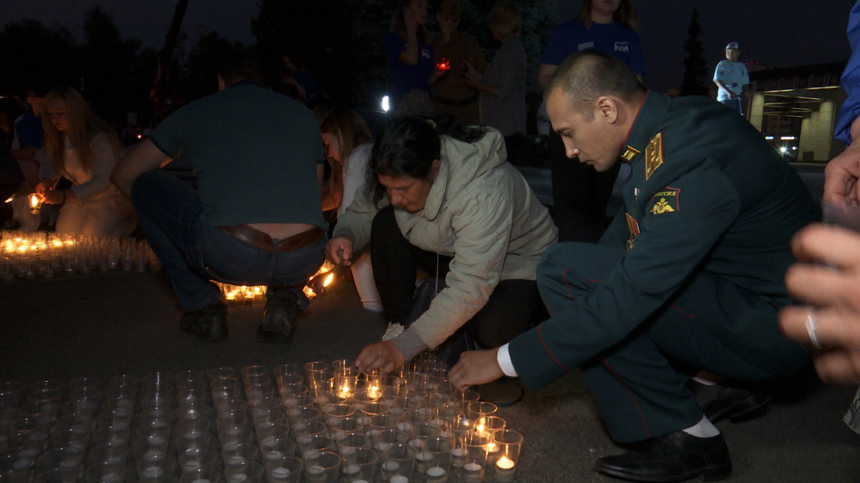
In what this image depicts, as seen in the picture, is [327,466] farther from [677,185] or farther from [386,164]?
[677,185]

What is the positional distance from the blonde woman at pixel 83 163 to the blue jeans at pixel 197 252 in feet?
8.12

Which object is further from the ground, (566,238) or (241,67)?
(241,67)

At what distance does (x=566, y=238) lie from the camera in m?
4.11

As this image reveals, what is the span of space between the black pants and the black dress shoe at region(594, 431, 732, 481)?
0.88 metres

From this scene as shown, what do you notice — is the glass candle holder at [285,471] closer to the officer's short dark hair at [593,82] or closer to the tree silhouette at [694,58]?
the officer's short dark hair at [593,82]

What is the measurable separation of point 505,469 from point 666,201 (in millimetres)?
1050

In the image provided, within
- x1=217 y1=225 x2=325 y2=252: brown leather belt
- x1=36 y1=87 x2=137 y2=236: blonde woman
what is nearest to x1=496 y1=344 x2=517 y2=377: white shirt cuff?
x1=217 y1=225 x2=325 y2=252: brown leather belt

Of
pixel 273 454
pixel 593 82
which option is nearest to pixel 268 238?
pixel 273 454

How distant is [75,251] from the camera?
5.43 metres

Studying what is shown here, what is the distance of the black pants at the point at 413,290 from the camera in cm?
293

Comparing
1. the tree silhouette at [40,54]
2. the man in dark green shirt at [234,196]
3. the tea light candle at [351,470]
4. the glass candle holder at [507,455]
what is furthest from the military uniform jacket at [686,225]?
the tree silhouette at [40,54]

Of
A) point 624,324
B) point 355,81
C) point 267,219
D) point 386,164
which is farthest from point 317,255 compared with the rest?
point 355,81

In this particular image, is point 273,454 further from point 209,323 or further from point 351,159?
point 351,159

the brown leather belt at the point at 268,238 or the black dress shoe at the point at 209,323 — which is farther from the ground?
the brown leather belt at the point at 268,238
